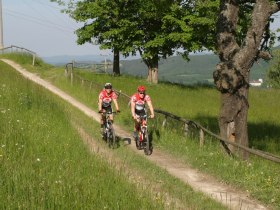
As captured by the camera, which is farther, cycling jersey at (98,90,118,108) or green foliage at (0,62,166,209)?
cycling jersey at (98,90,118,108)

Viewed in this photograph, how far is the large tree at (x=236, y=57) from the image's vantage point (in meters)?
12.0

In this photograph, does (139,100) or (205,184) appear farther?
(139,100)

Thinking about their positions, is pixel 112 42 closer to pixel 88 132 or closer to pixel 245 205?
pixel 88 132

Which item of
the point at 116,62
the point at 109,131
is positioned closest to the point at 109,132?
the point at 109,131

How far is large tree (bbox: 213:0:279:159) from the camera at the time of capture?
1197cm

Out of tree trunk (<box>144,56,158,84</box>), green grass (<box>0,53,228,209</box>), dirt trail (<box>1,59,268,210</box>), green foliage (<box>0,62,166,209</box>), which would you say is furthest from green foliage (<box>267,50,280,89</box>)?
green foliage (<box>0,62,166,209</box>)

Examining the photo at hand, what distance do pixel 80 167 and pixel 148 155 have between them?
5.83 m

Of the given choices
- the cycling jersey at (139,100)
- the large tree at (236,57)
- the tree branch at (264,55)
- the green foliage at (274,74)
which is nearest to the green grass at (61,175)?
the cycling jersey at (139,100)

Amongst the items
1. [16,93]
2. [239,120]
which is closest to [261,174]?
[239,120]

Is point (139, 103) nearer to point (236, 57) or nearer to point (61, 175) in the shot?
point (236, 57)

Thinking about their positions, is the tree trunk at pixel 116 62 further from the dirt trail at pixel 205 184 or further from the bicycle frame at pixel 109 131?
the dirt trail at pixel 205 184

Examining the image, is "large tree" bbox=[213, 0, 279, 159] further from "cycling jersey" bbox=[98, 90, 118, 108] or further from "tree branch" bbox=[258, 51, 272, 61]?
"cycling jersey" bbox=[98, 90, 118, 108]

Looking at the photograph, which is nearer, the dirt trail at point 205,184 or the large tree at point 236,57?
the dirt trail at point 205,184

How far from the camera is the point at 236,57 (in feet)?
40.2
